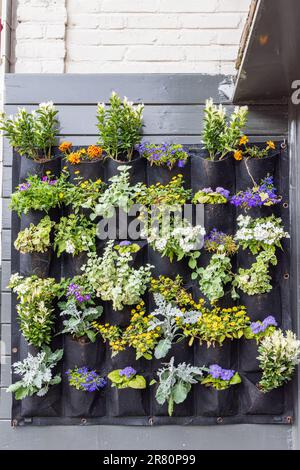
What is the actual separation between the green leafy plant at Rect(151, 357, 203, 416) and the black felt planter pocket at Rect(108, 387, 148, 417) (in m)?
0.11

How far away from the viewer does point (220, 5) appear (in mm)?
2959

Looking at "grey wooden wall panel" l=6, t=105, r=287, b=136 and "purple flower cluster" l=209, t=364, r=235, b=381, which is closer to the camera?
"purple flower cluster" l=209, t=364, r=235, b=381

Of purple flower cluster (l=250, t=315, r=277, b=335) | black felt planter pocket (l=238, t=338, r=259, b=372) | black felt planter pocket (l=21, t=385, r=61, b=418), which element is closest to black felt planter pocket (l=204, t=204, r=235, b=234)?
purple flower cluster (l=250, t=315, r=277, b=335)

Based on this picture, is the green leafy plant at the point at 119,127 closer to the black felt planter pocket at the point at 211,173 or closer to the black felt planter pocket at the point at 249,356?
the black felt planter pocket at the point at 211,173

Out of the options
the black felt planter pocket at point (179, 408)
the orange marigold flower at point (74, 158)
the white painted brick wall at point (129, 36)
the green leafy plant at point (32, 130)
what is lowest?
the black felt planter pocket at point (179, 408)

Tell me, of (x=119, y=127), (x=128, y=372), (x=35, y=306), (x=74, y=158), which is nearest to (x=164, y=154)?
(x=119, y=127)

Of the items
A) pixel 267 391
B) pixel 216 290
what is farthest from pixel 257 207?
pixel 267 391

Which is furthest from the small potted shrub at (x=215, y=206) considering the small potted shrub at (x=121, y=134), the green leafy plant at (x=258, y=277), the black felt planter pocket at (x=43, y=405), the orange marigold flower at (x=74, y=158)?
the black felt planter pocket at (x=43, y=405)

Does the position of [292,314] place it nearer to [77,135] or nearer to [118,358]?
[118,358]

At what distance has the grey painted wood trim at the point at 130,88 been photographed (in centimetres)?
285

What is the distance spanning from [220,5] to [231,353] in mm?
2094

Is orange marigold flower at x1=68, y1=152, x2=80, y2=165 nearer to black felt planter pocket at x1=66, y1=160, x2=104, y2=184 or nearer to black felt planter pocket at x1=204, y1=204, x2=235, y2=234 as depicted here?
black felt planter pocket at x1=66, y1=160, x2=104, y2=184

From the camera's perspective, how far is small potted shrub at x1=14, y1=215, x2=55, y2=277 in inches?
105

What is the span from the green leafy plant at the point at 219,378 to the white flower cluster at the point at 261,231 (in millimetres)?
729
